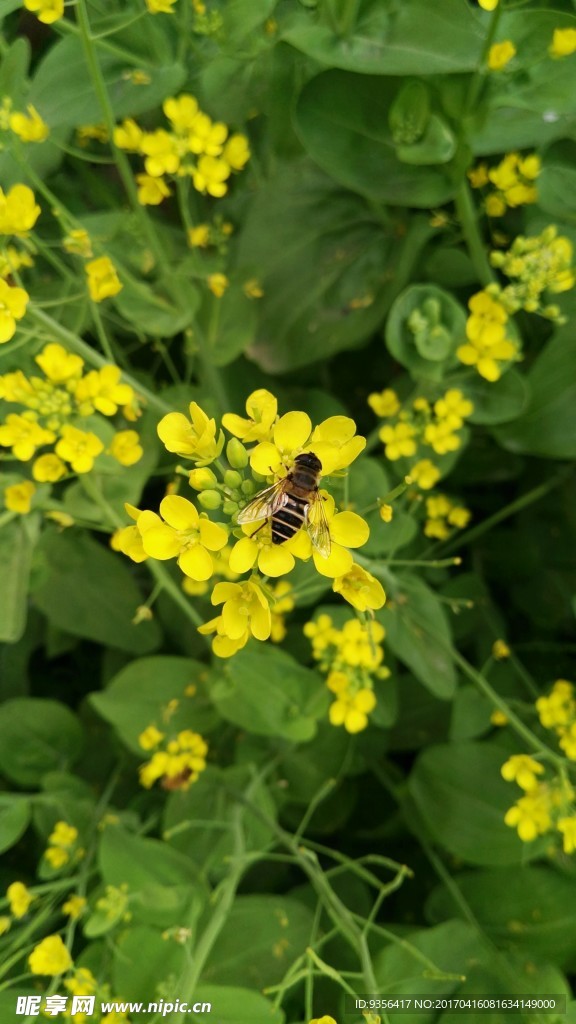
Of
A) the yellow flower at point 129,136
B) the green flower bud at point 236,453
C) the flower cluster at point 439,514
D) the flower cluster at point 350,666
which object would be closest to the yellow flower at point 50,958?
the flower cluster at point 350,666

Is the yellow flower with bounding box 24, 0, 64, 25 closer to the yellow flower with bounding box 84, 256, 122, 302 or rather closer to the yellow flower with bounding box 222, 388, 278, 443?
the yellow flower with bounding box 84, 256, 122, 302

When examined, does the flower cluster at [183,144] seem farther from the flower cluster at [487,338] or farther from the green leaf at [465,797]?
the green leaf at [465,797]

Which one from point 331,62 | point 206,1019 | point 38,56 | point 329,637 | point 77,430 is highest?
point 331,62

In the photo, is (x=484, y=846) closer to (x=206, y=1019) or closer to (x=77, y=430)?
(x=206, y=1019)

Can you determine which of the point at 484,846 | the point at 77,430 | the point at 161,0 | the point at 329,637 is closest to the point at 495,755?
the point at 484,846

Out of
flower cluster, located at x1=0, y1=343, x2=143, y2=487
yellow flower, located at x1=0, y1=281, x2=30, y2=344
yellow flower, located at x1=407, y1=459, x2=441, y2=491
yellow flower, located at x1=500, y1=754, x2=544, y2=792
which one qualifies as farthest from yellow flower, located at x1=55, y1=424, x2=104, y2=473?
yellow flower, located at x1=500, y1=754, x2=544, y2=792

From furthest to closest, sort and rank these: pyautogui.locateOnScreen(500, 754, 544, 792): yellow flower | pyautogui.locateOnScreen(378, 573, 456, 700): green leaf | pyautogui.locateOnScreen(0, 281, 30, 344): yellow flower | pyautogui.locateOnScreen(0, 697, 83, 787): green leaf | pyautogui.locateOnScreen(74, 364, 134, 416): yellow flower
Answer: pyautogui.locateOnScreen(0, 697, 83, 787): green leaf
pyautogui.locateOnScreen(378, 573, 456, 700): green leaf
pyautogui.locateOnScreen(500, 754, 544, 792): yellow flower
pyautogui.locateOnScreen(74, 364, 134, 416): yellow flower
pyautogui.locateOnScreen(0, 281, 30, 344): yellow flower
